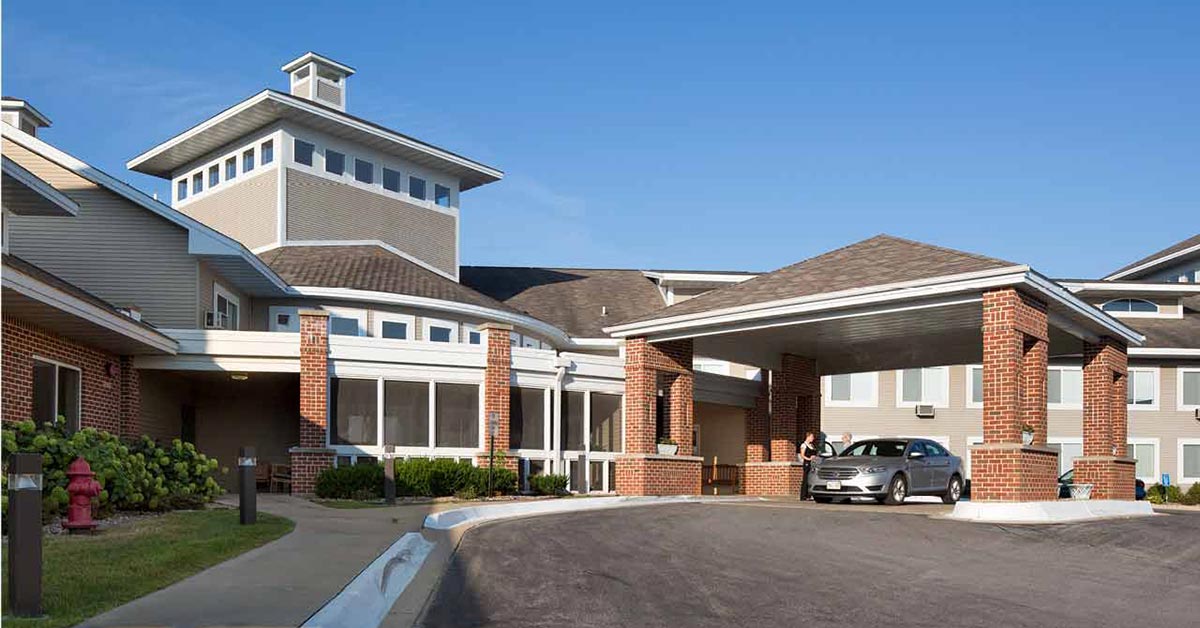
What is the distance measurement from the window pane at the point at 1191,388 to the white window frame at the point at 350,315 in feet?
91.3

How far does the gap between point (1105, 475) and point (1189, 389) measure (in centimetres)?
1700

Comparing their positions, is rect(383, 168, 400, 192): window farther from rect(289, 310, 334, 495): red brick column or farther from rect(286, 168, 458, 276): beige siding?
rect(289, 310, 334, 495): red brick column

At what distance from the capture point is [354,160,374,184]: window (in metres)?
34.8

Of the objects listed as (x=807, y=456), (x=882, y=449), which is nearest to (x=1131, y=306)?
(x=807, y=456)

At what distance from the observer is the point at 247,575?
10.4 meters

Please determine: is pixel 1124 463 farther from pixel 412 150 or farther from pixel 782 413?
pixel 412 150

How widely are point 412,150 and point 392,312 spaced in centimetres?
653

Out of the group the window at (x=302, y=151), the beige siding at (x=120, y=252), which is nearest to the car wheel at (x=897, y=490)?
the beige siding at (x=120, y=252)

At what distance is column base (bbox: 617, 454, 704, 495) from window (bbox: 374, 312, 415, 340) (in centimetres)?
718

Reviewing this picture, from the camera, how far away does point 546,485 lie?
27.9 meters

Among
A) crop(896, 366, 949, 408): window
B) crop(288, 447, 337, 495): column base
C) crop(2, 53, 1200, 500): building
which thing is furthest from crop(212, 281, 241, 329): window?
crop(896, 366, 949, 408): window

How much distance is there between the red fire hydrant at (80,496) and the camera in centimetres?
1348

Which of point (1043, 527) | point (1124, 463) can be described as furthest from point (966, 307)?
point (1124, 463)

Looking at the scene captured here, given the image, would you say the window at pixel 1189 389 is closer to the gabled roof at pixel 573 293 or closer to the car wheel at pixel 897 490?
the gabled roof at pixel 573 293
